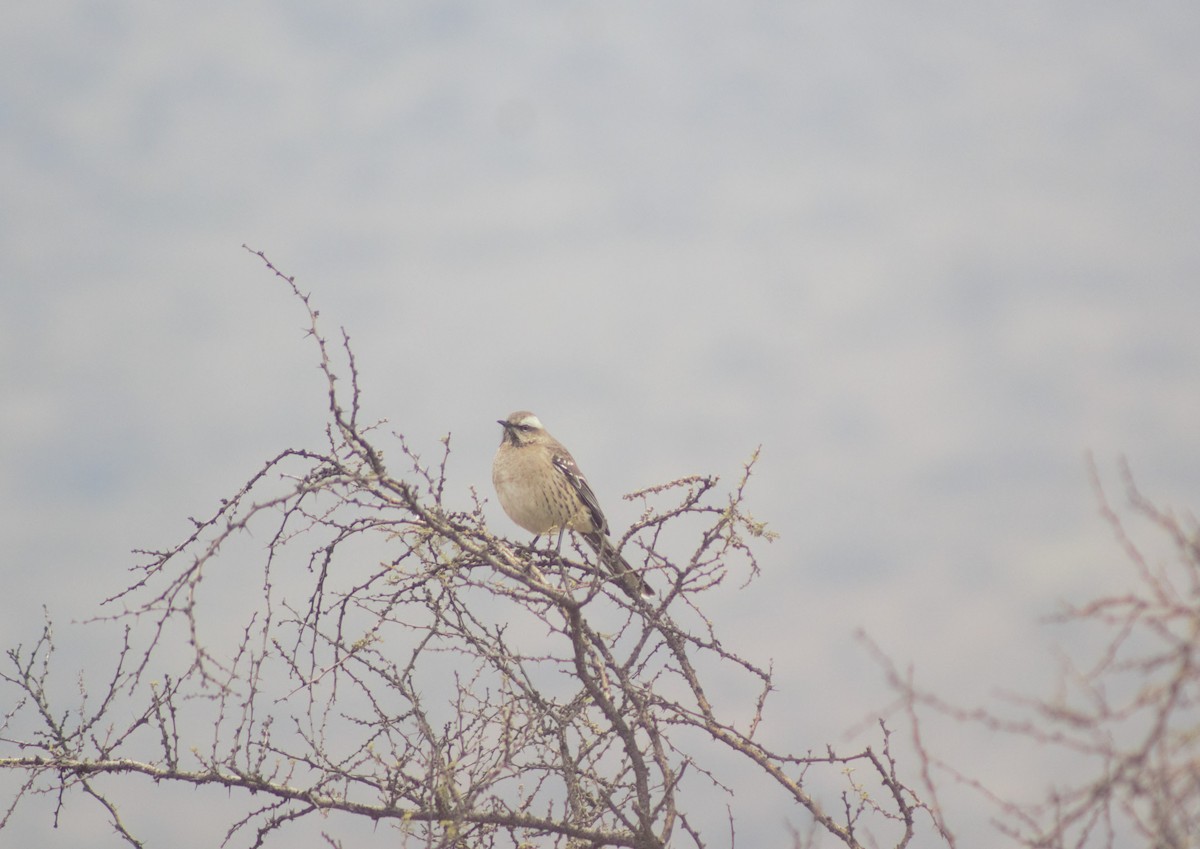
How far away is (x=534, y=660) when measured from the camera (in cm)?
536

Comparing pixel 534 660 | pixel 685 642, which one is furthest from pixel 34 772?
pixel 685 642

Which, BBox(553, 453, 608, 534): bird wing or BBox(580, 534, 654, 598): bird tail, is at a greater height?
BBox(553, 453, 608, 534): bird wing

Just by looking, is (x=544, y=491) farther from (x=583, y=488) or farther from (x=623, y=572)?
(x=623, y=572)

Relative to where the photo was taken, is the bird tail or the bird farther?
the bird

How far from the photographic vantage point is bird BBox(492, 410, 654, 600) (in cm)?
894

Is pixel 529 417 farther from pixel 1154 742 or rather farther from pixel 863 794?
pixel 1154 742

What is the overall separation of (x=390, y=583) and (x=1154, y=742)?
404 cm

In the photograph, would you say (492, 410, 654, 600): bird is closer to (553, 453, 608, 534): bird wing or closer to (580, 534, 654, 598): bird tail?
(553, 453, 608, 534): bird wing

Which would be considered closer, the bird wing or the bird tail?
the bird tail

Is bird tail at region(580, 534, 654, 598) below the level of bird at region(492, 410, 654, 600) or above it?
below

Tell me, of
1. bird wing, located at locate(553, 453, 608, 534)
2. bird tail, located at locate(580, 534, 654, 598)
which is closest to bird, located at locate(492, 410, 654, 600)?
bird wing, located at locate(553, 453, 608, 534)

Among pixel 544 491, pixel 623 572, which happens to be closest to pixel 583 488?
pixel 544 491

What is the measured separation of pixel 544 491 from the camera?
29.5 ft

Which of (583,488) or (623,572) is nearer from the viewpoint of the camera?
(623,572)
